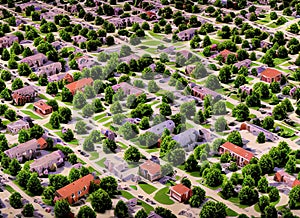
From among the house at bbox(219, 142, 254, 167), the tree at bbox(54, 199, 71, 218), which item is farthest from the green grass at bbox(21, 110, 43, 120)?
the house at bbox(219, 142, 254, 167)

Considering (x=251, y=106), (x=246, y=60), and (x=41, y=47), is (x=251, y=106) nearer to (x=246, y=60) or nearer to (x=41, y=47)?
(x=246, y=60)

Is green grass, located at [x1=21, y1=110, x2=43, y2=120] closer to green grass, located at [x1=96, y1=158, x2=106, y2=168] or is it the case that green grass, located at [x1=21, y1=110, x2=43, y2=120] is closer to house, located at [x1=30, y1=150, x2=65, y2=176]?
house, located at [x1=30, y1=150, x2=65, y2=176]

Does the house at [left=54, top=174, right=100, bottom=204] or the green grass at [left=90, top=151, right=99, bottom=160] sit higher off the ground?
the house at [left=54, top=174, right=100, bottom=204]

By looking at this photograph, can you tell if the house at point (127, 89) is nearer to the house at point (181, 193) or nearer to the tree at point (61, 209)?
the house at point (181, 193)

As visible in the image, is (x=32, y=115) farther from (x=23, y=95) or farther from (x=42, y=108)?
(x=23, y=95)

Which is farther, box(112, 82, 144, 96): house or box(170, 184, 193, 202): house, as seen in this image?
box(112, 82, 144, 96): house
